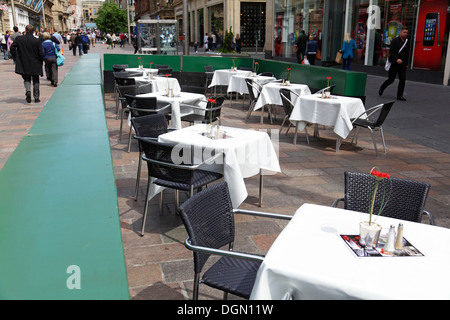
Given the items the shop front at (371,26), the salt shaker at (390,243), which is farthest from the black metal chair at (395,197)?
the shop front at (371,26)

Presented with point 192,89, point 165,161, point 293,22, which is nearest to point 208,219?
point 165,161

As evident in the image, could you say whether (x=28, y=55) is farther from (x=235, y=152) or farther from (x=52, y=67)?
(x=235, y=152)

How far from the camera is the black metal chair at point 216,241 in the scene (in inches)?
93.0

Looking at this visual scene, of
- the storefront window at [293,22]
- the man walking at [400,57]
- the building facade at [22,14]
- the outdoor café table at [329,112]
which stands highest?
the building facade at [22,14]

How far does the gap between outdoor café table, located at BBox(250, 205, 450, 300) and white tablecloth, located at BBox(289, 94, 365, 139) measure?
16.0ft

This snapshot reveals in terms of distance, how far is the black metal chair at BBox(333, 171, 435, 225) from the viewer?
2918mm

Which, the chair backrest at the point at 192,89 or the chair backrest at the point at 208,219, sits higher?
the chair backrest at the point at 192,89

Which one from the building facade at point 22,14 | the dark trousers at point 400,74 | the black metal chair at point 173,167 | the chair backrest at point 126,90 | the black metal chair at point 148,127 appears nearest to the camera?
the black metal chair at point 173,167

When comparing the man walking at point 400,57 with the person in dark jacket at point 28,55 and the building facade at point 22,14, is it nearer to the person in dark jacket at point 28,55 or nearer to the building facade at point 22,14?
the person in dark jacket at point 28,55

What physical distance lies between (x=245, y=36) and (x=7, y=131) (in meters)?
28.7

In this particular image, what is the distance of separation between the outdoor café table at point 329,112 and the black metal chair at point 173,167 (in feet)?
11.6

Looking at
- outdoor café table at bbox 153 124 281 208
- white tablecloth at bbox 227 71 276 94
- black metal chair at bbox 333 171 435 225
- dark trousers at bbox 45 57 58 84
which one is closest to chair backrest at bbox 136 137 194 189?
outdoor café table at bbox 153 124 281 208

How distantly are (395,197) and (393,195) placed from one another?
0.7 inches

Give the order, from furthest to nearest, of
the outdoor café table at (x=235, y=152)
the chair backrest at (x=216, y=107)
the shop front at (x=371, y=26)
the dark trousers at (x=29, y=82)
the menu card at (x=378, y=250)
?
the shop front at (x=371, y=26) < the dark trousers at (x=29, y=82) < the chair backrest at (x=216, y=107) < the outdoor café table at (x=235, y=152) < the menu card at (x=378, y=250)
